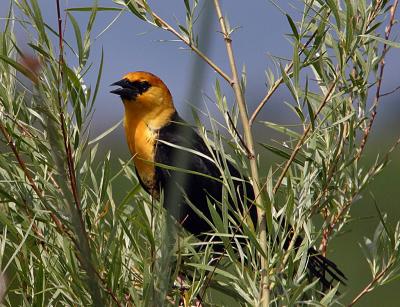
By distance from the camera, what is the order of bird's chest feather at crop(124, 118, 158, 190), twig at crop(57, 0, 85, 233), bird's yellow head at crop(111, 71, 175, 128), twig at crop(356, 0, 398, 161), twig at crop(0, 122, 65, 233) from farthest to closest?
bird's yellow head at crop(111, 71, 175, 128) → bird's chest feather at crop(124, 118, 158, 190) → twig at crop(356, 0, 398, 161) → twig at crop(0, 122, 65, 233) → twig at crop(57, 0, 85, 233)

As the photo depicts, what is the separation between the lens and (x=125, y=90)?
1.90 metres

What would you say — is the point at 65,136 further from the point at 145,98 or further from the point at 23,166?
the point at 145,98

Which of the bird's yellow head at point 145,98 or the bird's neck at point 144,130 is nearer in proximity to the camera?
the bird's neck at point 144,130

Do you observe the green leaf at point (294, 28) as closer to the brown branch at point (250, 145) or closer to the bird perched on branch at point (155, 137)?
the brown branch at point (250, 145)

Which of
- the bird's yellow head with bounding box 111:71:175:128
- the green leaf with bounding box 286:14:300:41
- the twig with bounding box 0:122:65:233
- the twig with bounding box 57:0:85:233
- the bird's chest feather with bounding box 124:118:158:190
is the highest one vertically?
the green leaf with bounding box 286:14:300:41

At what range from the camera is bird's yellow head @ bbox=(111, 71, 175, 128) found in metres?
1.86

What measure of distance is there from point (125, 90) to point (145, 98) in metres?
0.05

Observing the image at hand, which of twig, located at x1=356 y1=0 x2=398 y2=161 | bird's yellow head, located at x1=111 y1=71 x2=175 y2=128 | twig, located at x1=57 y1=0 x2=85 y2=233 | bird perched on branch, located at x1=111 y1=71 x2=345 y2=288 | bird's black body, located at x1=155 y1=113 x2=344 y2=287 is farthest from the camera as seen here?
bird's yellow head, located at x1=111 y1=71 x2=175 y2=128

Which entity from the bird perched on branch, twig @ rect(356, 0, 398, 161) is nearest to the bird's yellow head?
the bird perched on branch

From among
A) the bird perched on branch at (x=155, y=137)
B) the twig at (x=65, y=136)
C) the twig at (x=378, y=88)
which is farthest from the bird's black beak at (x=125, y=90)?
the twig at (x=65, y=136)

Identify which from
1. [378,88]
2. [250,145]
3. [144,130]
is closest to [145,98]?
[144,130]

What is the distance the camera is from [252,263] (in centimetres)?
61

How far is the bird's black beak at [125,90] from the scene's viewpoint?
1865mm

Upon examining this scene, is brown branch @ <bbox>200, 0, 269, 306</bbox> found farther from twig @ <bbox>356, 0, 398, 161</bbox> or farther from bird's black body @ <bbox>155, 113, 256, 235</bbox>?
bird's black body @ <bbox>155, 113, 256, 235</bbox>
